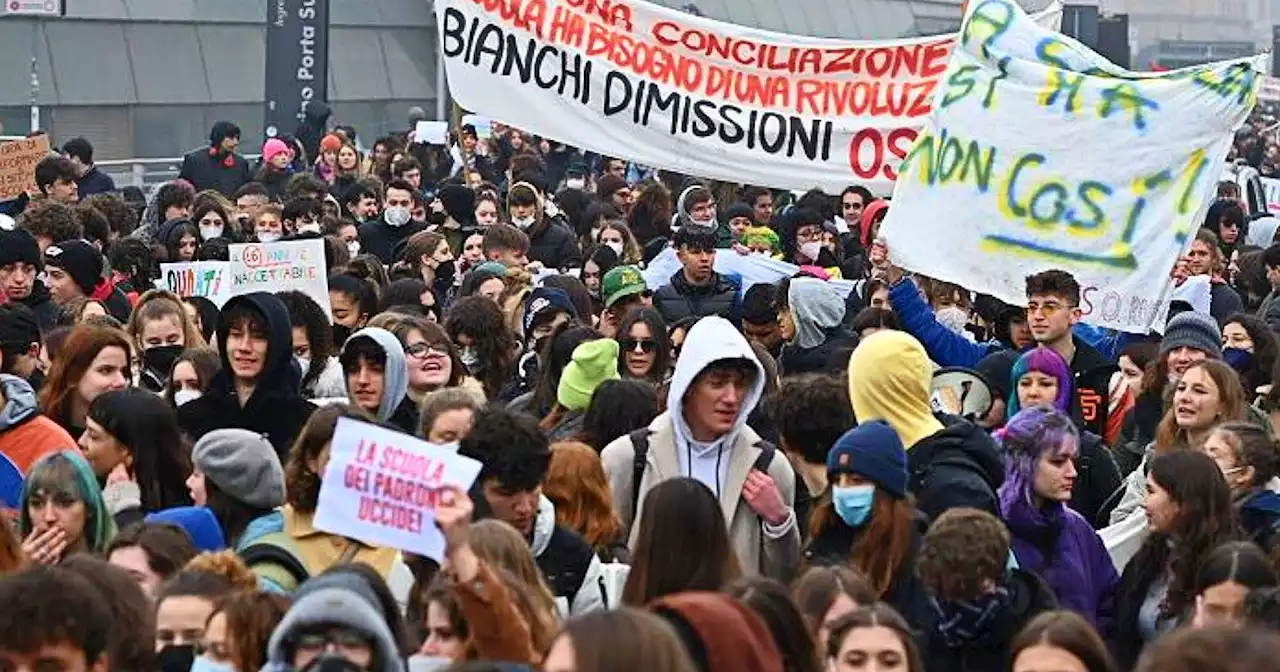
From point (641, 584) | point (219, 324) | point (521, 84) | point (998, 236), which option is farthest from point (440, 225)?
point (641, 584)

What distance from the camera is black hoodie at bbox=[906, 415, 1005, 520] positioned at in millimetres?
7637

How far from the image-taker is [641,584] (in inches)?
252

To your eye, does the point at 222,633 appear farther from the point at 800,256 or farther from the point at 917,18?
the point at 917,18

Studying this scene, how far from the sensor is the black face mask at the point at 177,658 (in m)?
6.24

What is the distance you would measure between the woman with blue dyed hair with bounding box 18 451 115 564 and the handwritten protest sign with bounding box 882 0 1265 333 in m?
4.90

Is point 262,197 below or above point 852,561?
above

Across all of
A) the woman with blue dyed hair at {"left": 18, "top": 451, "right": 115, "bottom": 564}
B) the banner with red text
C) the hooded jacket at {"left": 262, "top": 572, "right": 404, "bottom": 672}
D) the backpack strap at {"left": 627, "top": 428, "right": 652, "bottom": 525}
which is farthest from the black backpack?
the banner with red text

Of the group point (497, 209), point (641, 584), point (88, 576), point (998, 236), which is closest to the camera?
point (88, 576)

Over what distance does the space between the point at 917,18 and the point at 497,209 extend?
29.7 metres

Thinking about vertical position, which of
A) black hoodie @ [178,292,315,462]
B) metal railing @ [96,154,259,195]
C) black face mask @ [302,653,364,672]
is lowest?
black face mask @ [302,653,364,672]

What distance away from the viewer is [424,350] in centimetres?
974

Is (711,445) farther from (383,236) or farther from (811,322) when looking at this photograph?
(383,236)

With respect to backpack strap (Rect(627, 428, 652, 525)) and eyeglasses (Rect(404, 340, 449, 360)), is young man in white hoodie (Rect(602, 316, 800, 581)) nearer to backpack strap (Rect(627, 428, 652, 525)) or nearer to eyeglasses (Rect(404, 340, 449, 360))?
backpack strap (Rect(627, 428, 652, 525))

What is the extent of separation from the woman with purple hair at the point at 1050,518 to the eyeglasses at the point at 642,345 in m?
2.64
